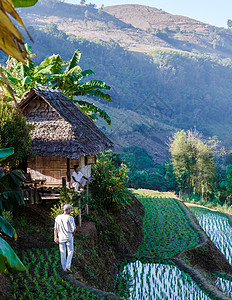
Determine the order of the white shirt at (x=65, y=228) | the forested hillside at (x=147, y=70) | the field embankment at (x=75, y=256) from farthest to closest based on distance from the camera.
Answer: the forested hillside at (x=147, y=70), the white shirt at (x=65, y=228), the field embankment at (x=75, y=256)

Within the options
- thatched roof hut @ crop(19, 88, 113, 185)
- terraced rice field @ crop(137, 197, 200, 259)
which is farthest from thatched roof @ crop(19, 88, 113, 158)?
terraced rice field @ crop(137, 197, 200, 259)

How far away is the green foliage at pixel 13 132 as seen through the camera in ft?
23.5

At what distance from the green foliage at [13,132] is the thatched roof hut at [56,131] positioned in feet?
2.76

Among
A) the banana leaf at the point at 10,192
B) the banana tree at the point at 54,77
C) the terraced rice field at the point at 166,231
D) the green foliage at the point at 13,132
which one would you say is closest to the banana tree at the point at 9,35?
the banana leaf at the point at 10,192

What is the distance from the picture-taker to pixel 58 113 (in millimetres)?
8977

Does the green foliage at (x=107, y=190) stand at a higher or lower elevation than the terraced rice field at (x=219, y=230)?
higher

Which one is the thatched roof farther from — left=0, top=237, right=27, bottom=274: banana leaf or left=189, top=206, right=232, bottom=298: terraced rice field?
left=0, top=237, right=27, bottom=274: banana leaf

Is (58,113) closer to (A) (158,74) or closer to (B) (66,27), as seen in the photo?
(A) (158,74)

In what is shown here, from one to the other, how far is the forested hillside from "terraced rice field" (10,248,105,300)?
45.0 metres

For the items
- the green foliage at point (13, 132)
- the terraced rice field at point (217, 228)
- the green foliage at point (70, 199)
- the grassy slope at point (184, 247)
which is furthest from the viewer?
the terraced rice field at point (217, 228)

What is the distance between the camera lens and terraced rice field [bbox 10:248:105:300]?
15.8ft

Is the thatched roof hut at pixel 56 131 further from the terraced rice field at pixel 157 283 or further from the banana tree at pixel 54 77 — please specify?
the terraced rice field at pixel 157 283

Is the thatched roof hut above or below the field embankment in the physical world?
above

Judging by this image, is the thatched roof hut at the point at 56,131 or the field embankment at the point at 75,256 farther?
the thatched roof hut at the point at 56,131
